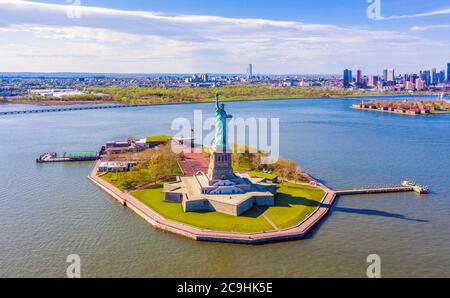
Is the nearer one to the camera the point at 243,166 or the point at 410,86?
the point at 243,166

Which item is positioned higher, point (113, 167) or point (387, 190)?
point (113, 167)

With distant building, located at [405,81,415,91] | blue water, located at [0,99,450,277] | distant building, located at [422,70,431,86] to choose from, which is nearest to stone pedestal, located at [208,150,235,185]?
blue water, located at [0,99,450,277]

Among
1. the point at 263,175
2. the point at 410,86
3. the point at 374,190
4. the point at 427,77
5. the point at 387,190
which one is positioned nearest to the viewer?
the point at 374,190

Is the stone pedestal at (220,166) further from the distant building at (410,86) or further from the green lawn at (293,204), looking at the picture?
the distant building at (410,86)

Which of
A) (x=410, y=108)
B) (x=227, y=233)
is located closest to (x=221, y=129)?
(x=227, y=233)

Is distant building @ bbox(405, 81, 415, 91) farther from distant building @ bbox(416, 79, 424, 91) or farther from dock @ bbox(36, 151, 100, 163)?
dock @ bbox(36, 151, 100, 163)

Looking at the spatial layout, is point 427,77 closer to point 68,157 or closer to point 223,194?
point 68,157
